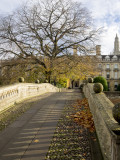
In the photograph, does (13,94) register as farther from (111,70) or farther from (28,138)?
(111,70)

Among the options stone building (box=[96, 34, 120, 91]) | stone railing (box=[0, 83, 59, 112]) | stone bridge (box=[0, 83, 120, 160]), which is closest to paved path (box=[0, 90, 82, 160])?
stone bridge (box=[0, 83, 120, 160])

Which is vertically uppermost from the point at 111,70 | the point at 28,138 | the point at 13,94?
the point at 111,70

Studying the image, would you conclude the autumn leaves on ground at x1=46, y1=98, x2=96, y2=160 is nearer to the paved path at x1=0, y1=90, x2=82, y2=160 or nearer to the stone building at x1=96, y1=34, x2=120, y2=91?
Answer: the paved path at x1=0, y1=90, x2=82, y2=160

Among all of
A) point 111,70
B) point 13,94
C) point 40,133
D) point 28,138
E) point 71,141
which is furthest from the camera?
point 111,70

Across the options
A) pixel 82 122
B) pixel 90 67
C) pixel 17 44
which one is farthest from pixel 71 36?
pixel 82 122

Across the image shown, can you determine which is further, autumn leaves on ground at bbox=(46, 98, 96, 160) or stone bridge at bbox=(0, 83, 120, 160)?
autumn leaves on ground at bbox=(46, 98, 96, 160)

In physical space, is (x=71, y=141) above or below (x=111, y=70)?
below

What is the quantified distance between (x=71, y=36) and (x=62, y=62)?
3634mm

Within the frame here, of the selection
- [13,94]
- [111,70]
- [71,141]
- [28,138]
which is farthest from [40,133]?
[111,70]

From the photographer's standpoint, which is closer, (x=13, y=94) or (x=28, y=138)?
(x=28, y=138)

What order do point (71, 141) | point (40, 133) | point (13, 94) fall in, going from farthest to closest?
point (13, 94) → point (40, 133) → point (71, 141)

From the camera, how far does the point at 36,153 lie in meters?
2.92

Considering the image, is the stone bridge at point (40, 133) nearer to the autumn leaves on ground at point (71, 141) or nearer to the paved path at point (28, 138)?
the paved path at point (28, 138)

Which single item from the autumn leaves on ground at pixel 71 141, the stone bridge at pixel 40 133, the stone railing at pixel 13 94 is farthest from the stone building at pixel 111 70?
the autumn leaves on ground at pixel 71 141
